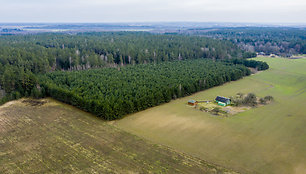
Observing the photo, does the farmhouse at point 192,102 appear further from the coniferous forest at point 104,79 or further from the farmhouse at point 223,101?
the farmhouse at point 223,101

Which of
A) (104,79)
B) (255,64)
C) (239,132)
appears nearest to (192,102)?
(239,132)

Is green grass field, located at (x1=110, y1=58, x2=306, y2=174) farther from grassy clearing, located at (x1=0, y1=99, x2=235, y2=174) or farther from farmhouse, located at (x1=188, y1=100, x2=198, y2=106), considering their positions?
grassy clearing, located at (x1=0, y1=99, x2=235, y2=174)

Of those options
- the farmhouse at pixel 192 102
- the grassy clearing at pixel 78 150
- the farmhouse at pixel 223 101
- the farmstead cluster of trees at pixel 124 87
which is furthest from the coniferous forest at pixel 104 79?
the farmhouse at pixel 223 101

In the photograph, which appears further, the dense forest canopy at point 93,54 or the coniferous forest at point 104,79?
the dense forest canopy at point 93,54

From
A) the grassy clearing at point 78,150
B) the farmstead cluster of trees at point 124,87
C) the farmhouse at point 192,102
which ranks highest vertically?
the farmstead cluster of trees at point 124,87

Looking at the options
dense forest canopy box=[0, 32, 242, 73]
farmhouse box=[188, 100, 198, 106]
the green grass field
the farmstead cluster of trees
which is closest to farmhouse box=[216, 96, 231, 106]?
the green grass field

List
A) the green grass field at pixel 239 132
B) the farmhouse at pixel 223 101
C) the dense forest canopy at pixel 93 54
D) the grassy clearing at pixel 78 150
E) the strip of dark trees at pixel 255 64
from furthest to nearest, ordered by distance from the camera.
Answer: the strip of dark trees at pixel 255 64 < the dense forest canopy at pixel 93 54 < the farmhouse at pixel 223 101 < the green grass field at pixel 239 132 < the grassy clearing at pixel 78 150
